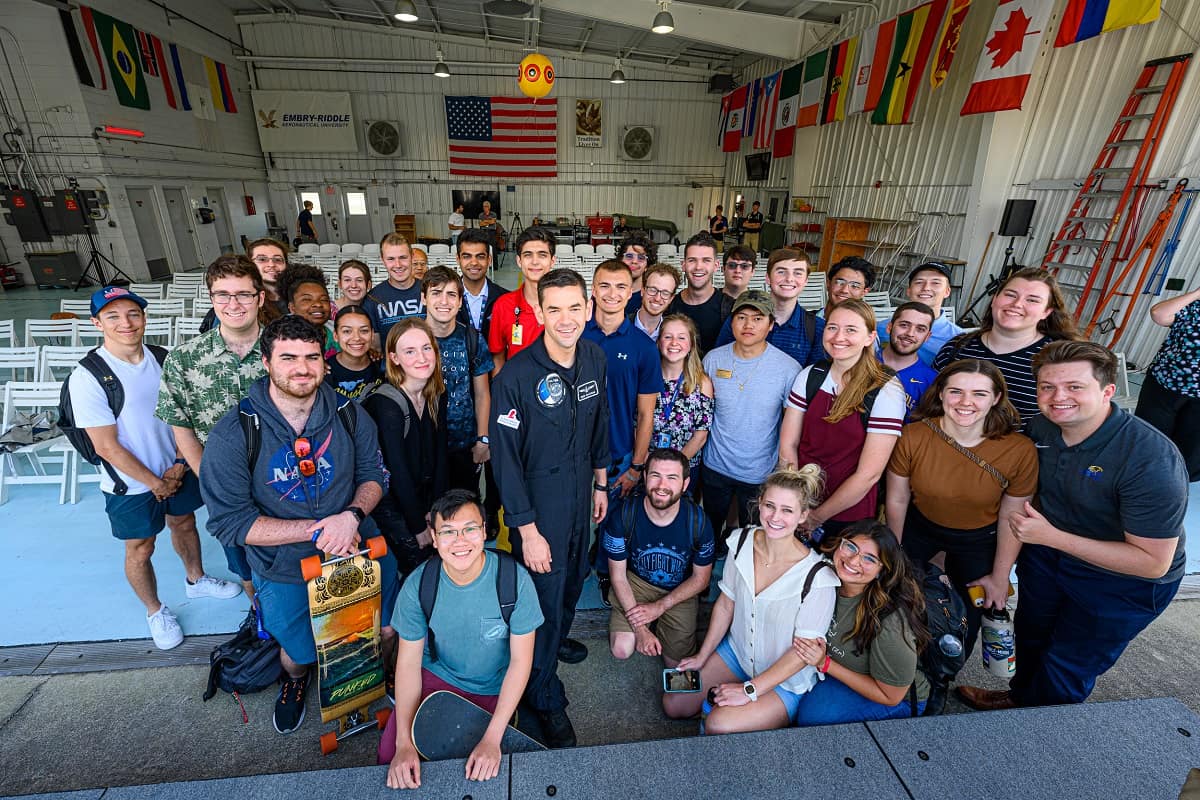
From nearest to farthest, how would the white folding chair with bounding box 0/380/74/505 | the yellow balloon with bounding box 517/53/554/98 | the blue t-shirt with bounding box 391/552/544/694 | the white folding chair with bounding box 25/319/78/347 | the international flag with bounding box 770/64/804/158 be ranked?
the blue t-shirt with bounding box 391/552/544/694 → the white folding chair with bounding box 0/380/74/505 → the white folding chair with bounding box 25/319/78/347 → the yellow balloon with bounding box 517/53/554/98 → the international flag with bounding box 770/64/804/158

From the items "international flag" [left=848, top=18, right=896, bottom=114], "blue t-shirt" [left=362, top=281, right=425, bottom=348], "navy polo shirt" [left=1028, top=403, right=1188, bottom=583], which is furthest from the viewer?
"international flag" [left=848, top=18, right=896, bottom=114]

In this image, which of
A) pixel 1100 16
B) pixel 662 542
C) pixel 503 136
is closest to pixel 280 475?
pixel 662 542

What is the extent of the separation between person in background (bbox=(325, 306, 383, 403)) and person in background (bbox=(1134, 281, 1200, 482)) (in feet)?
14.6

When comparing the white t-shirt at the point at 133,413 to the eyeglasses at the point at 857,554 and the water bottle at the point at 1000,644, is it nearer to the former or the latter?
the eyeglasses at the point at 857,554

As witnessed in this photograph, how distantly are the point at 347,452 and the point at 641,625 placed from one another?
155 cm

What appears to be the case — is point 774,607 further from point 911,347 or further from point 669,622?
point 911,347

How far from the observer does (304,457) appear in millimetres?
1896

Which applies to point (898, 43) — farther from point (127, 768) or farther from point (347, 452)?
point (127, 768)

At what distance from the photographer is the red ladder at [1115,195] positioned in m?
6.14

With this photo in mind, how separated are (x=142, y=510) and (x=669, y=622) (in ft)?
8.52

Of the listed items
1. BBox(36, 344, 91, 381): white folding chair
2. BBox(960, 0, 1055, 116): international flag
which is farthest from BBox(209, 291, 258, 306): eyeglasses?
BBox(960, 0, 1055, 116): international flag

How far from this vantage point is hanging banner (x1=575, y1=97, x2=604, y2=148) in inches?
694

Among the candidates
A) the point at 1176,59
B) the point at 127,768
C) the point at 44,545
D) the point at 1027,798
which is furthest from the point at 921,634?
the point at 1176,59

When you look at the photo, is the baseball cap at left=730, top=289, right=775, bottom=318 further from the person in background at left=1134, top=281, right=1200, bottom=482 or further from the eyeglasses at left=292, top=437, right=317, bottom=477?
the person in background at left=1134, top=281, right=1200, bottom=482
